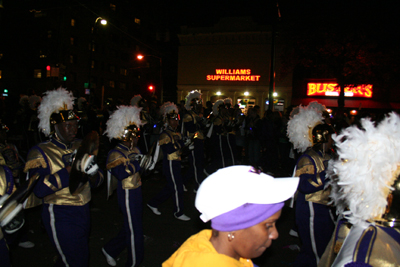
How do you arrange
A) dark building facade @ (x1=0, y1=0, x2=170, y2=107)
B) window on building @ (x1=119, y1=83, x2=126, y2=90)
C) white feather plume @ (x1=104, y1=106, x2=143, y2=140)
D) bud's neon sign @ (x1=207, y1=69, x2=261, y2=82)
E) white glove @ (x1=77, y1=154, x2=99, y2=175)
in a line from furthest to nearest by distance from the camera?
1. window on building @ (x1=119, y1=83, x2=126, y2=90)
2. bud's neon sign @ (x1=207, y1=69, x2=261, y2=82)
3. dark building facade @ (x1=0, y1=0, x2=170, y2=107)
4. white feather plume @ (x1=104, y1=106, x2=143, y2=140)
5. white glove @ (x1=77, y1=154, x2=99, y2=175)

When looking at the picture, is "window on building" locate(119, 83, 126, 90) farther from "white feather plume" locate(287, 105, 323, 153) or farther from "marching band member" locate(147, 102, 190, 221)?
"white feather plume" locate(287, 105, 323, 153)

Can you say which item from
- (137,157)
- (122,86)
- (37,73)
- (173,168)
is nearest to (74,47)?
(37,73)

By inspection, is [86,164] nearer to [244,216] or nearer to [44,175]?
[44,175]

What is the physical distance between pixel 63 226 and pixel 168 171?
2892 millimetres

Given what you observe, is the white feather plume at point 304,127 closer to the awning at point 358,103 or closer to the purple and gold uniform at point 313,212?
the purple and gold uniform at point 313,212

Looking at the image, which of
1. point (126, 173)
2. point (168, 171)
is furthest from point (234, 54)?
point (126, 173)

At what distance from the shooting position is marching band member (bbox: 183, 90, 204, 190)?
7355 mm

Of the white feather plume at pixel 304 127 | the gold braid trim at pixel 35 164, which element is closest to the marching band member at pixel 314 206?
the white feather plume at pixel 304 127

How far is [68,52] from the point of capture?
35000 mm

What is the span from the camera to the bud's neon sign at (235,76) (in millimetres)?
29484

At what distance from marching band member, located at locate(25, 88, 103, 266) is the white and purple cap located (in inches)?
71.6

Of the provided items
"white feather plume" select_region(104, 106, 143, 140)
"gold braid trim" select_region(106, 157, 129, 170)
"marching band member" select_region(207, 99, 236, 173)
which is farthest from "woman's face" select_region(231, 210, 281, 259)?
"marching band member" select_region(207, 99, 236, 173)

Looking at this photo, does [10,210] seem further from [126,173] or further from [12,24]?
[12,24]

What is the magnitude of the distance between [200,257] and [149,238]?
12.4ft
